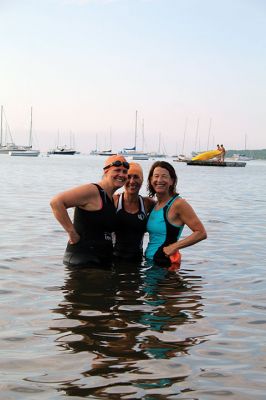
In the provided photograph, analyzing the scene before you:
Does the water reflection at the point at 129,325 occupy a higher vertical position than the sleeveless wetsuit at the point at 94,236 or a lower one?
lower

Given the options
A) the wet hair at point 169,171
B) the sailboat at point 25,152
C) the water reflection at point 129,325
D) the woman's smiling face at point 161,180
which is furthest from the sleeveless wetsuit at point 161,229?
the sailboat at point 25,152

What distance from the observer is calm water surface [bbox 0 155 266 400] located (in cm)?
433

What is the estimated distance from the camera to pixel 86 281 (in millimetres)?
7805

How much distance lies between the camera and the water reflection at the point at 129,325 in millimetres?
4445

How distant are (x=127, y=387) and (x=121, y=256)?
424 centimetres

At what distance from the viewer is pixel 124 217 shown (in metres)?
7.93

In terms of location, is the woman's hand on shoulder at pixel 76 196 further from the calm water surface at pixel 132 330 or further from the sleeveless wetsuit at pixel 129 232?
the calm water surface at pixel 132 330

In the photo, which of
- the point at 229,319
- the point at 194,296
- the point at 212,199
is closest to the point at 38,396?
the point at 229,319

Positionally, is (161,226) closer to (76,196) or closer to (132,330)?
(76,196)

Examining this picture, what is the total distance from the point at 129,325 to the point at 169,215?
2.44 metres

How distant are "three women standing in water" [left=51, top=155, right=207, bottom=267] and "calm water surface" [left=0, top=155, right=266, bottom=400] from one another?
1.10ft

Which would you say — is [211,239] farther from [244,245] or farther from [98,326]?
[98,326]

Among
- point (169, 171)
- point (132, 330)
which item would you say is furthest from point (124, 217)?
point (132, 330)

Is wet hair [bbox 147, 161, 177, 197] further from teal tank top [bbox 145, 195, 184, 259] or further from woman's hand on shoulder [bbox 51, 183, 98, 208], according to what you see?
woman's hand on shoulder [bbox 51, 183, 98, 208]
